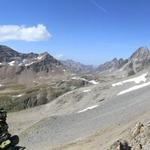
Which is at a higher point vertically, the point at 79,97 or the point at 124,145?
the point at 79,97

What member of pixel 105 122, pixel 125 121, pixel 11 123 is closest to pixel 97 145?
pixel 125 121

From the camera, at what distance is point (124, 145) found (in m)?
35.9

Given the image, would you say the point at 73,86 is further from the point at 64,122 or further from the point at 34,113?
the point at 64,122

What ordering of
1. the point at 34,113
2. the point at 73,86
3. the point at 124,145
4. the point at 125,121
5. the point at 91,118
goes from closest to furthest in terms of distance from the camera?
the point at 124,145
the point at 125,121
the point at 91,118
the point at 34,113
the point at 73,86

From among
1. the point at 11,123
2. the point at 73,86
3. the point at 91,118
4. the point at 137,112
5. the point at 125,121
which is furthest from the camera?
the point at 73,86

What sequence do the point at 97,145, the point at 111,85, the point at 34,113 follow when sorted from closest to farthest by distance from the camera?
the point at 97,145, the point at 111,85, the point at 34,113

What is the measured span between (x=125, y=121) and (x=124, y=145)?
19778mm

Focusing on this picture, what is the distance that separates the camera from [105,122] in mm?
60938

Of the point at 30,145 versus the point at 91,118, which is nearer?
the point at 30,145

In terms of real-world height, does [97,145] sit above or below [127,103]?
below

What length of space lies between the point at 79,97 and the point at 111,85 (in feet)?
37.3

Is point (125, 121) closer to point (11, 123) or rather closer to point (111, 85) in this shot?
point (111, 85)

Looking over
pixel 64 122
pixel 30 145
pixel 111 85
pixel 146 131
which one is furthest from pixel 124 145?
pixel 111 85

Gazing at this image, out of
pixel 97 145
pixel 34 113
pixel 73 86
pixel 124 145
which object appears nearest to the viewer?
pixel 124 145
